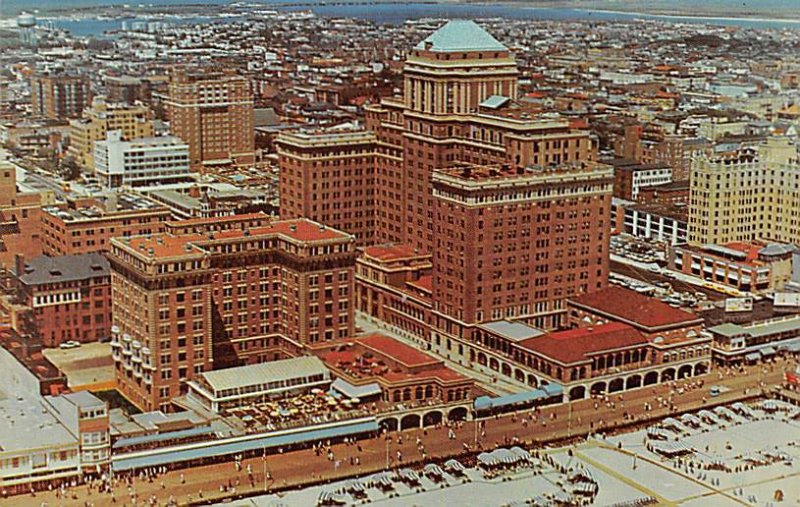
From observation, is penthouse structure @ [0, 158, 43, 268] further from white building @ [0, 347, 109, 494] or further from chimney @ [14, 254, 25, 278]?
white building @ [0, 347, 109, 494]

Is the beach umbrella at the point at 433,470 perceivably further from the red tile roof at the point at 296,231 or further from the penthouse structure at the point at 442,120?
the penthouse structure at the point at 442,120

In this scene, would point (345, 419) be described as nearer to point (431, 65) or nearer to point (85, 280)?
point (85, 280)

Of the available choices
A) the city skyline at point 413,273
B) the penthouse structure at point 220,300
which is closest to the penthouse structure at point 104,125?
the city skyline at point 413,273

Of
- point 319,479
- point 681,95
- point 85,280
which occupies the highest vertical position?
point 681,95

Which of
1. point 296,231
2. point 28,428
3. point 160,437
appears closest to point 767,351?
point 296,231

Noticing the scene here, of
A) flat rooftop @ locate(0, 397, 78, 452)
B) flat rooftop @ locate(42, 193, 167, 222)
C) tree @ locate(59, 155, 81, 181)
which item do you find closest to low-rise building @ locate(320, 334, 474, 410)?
flat rooftop @ locate(0, 397, 78, 452)

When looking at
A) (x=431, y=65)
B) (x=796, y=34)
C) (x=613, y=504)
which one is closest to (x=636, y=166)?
(x=796, y=34)
